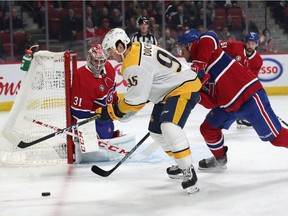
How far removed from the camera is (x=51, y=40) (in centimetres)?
867

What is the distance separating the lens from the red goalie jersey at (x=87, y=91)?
4.53m

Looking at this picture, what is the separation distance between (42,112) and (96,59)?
623 millimetres

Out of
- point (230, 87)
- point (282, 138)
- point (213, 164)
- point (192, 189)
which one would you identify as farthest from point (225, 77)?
point (192, 189)

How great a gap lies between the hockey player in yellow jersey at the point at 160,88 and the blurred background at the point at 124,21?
5.09m

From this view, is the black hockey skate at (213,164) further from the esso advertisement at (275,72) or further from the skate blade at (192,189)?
the esso advertisement at (275,72)

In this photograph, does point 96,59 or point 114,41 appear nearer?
point 114,41

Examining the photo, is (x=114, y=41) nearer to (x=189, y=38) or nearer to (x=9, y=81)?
(x=189, y=38)

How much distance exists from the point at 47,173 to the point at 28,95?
0.64 m

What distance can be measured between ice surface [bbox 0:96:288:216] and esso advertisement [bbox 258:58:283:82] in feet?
11.5

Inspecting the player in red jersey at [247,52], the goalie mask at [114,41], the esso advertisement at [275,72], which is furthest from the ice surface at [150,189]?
the esso advertisement at [275,72]

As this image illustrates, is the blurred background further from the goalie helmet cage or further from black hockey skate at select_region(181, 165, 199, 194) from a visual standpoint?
black hockey skate at select_region(181, 165, 199, 194)

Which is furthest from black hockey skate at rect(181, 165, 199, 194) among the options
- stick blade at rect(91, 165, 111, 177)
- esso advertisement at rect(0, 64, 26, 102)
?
esso advertisement at rect(0, 64, 26, 102)

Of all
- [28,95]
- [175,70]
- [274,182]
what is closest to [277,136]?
[274,182]

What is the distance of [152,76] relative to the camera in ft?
11.3
